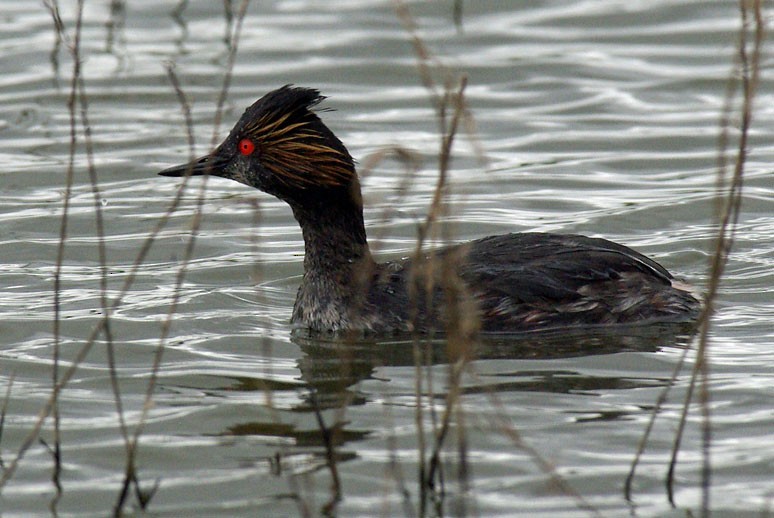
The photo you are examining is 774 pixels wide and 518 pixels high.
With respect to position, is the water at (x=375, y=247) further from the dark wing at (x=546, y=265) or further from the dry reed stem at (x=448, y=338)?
the dark wing at (x=546, y=265)

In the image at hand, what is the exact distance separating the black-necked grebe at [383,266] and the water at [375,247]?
24 cm

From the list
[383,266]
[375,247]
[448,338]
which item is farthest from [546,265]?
[375,247]

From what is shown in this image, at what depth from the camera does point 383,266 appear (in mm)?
8367

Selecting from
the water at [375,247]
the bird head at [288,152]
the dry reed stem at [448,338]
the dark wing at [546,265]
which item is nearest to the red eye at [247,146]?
the bird head at [288,152]

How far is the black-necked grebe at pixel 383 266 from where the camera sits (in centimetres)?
796

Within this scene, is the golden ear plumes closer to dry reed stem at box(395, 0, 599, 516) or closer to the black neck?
the black neck

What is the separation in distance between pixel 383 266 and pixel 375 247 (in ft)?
10.7

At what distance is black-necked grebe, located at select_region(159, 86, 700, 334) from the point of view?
796 cm

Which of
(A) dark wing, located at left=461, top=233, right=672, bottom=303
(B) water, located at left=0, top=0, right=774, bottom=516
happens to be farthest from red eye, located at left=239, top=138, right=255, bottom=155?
(A) dark wing, located at left=461, top=233, right=672, bottom=303

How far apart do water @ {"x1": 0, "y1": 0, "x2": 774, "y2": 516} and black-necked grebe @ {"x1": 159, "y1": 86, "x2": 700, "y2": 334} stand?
0.24 m

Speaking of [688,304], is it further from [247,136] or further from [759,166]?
[759,166]

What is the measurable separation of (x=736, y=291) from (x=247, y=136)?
298 cm

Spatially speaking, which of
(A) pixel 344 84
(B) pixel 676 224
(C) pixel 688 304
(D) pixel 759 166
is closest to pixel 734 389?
(C) pixel 688 304

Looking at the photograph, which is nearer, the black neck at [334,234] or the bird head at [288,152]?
the bird head at [288,152]
